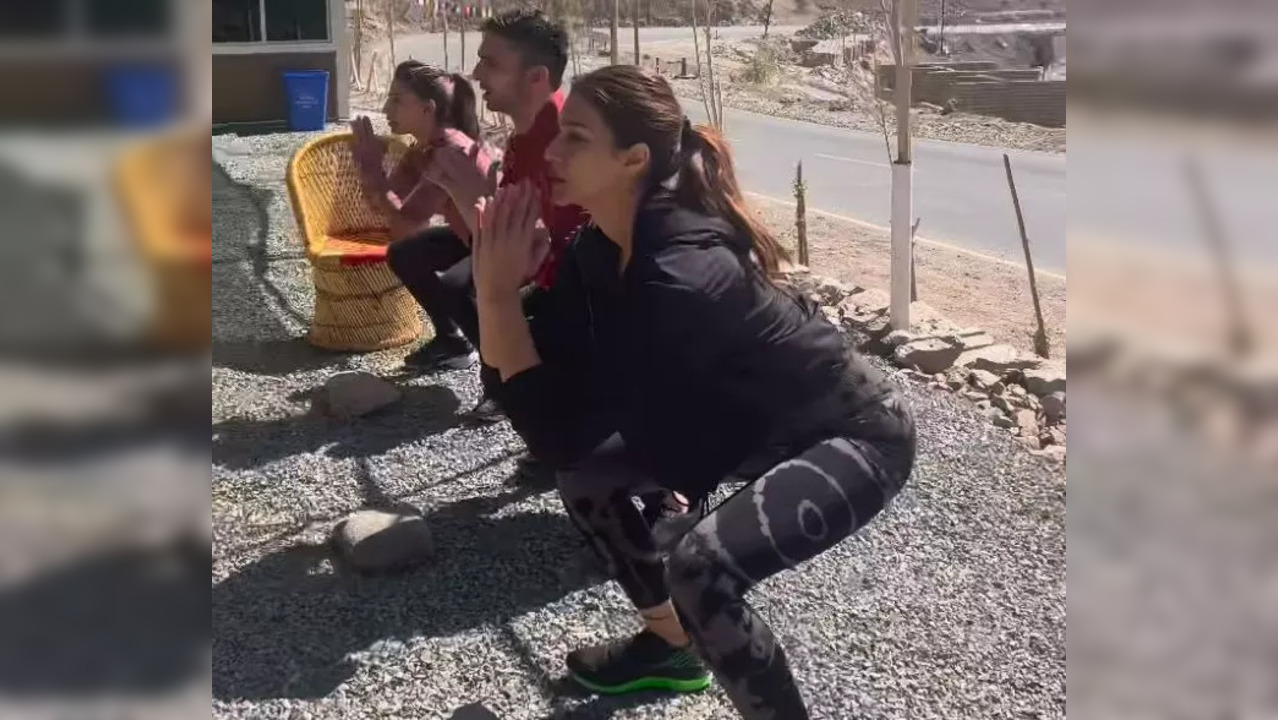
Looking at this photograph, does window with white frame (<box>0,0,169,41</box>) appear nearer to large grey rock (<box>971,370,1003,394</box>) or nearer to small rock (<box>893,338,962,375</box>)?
large grey rock (<box>971,370,1003,394</box>)

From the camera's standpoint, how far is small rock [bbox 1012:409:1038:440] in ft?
13.9

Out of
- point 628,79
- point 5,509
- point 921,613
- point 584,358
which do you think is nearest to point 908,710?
point 921,613

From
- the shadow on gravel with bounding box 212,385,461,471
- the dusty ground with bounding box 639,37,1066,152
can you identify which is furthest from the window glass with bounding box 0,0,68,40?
the dusty ground with bounding box 639,37,1066,152

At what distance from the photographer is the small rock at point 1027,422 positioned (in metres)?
4.25

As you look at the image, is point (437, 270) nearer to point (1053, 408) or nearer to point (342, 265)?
point (342, 265)

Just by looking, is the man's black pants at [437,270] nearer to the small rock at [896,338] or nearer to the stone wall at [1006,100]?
the small rock at [896,338]

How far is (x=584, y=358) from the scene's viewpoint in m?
2.29

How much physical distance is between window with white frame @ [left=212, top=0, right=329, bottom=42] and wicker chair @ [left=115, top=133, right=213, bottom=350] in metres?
12.0

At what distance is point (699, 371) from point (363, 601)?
1319mm

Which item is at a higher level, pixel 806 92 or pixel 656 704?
pixel 806 92

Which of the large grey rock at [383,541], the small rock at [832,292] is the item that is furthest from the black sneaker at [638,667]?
the small rock at [832,292]

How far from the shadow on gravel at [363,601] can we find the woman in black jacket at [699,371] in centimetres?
79

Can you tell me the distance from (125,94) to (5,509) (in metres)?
0.28

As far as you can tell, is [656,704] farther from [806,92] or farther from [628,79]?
[806,92]
